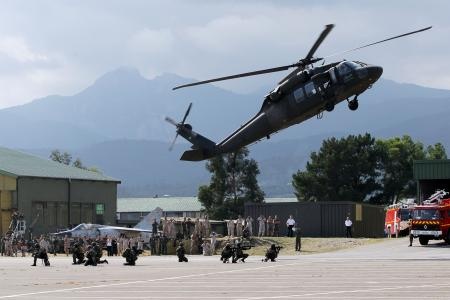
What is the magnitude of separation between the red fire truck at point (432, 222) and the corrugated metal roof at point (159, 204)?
11665 centimetres

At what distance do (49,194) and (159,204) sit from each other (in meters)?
96.2

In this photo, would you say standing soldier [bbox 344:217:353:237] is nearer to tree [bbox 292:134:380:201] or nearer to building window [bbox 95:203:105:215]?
building window [bbox 95:203:105:215]

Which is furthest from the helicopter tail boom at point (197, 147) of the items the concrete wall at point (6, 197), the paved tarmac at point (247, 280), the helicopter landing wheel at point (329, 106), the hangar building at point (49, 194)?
the concrete wall at point (6, 197)

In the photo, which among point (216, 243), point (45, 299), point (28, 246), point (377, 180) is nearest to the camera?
point (45, 299)

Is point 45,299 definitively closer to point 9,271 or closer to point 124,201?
point 9,271

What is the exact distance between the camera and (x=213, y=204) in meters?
117

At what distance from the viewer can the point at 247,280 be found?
30141mm

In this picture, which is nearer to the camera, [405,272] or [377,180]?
[405,272]

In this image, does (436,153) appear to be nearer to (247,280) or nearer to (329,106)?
(329,106)

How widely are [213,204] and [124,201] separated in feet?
227

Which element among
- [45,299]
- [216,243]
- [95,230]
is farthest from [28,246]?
[45,299]

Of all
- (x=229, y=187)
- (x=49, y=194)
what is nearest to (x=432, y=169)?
(x=49, y=194)

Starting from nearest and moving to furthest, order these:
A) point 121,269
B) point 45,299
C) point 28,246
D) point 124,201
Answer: point 45,299
point 121,269
point 28,246
point 124,201

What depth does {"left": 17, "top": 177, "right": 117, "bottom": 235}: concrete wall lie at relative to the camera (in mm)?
78375
